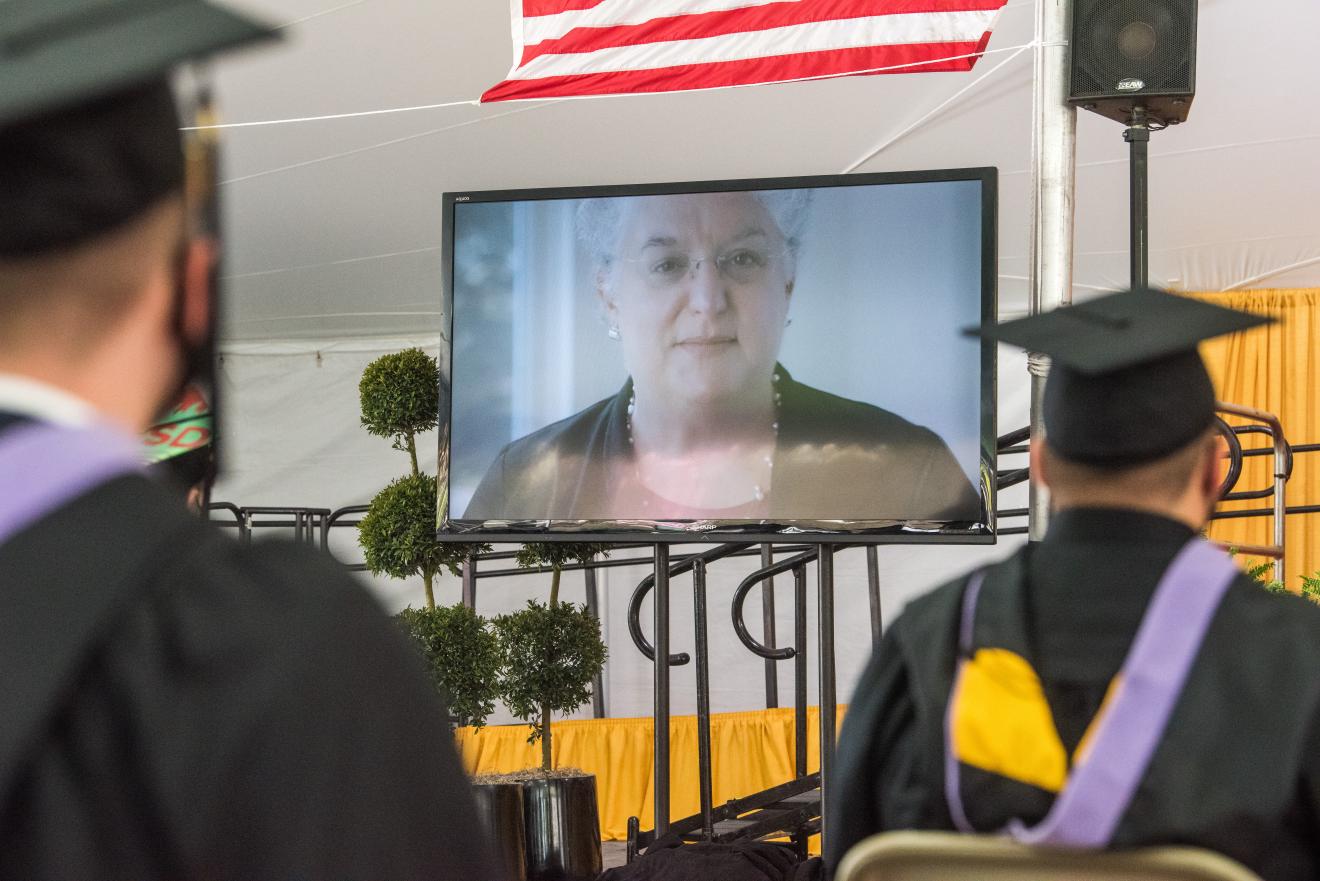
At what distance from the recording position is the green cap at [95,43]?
639 mm

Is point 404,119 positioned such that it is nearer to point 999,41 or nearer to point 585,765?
point 999,41

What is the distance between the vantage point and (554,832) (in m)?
3.58

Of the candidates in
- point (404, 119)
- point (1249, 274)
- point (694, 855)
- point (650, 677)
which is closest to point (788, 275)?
point (694, 855)

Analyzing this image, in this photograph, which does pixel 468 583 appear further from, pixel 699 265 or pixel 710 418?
pixel 699 265

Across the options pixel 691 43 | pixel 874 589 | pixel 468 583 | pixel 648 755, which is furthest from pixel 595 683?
pixel 691 43

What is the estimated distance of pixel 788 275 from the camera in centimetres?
356

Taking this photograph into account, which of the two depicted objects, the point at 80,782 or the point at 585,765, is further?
the point at 585,765

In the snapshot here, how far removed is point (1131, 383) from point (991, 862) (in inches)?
20.8

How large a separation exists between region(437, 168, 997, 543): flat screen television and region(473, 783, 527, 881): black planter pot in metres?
0.62

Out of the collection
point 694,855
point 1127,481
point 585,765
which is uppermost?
point 1127,481

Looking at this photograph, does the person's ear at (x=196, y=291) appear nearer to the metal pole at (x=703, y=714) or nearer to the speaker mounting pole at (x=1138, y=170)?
the speaker mounting pole at (x=1138, y=170)

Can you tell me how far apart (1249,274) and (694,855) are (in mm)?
5327

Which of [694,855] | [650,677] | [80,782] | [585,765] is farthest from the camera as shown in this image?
[650,677]

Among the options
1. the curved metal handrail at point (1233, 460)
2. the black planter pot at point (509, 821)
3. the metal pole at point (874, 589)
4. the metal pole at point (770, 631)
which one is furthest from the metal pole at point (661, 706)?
the curved metal handrail at point (1233, 460)
